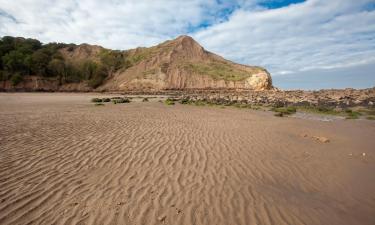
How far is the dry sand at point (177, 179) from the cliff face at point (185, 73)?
47.0 metres

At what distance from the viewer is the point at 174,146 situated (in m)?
7.71

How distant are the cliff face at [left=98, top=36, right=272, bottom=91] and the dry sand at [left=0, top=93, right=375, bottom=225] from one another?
47.0 m

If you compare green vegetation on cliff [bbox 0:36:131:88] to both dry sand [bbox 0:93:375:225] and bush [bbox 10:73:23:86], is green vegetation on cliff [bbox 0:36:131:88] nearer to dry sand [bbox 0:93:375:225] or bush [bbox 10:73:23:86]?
bush [bbox 10:73:23:86]

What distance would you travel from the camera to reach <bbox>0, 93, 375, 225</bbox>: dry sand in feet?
13.0

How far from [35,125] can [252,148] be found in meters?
8.51

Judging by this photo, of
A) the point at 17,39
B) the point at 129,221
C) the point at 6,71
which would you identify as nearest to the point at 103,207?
the point at 129,221

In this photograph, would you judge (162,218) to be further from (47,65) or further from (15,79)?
(47,65)

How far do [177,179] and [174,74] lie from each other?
53.7 m

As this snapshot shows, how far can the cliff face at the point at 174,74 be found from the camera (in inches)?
2183

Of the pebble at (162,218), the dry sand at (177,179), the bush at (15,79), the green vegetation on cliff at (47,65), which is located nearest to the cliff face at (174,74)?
the bush at (15,79)

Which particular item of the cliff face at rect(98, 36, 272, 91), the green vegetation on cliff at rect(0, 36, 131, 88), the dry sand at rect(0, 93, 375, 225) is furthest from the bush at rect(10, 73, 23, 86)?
the dry sand at rect(0, 93, 375, 225)

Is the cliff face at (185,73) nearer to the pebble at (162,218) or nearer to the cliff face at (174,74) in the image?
the cliff face at (174,74)

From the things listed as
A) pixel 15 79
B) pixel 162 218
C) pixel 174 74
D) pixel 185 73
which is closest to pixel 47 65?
pixel 15 79

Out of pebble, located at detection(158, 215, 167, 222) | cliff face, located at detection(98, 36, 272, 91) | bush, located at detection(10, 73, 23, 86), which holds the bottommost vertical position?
pebble, located at detection(158, 215, 167, 222)
